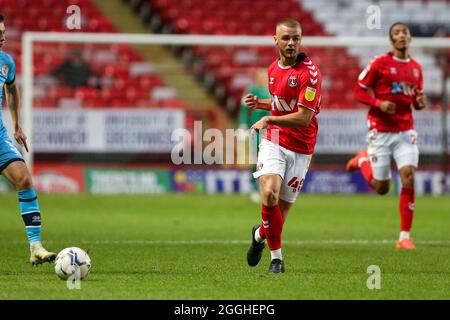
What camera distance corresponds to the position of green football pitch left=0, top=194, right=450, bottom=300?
744 centimetres

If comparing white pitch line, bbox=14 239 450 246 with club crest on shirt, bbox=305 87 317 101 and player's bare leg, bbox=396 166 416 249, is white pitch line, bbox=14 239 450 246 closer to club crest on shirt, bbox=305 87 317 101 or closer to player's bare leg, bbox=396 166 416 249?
player's bare leg, bbox=396 166 416 249

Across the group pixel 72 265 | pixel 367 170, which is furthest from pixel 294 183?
pixel 367 170

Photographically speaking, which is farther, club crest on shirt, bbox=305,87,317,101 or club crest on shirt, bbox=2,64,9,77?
club crest on shirt, bbox=2,64,9,77

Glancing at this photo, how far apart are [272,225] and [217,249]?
2.39 meters

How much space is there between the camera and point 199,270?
884cm

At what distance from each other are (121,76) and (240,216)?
7.54m

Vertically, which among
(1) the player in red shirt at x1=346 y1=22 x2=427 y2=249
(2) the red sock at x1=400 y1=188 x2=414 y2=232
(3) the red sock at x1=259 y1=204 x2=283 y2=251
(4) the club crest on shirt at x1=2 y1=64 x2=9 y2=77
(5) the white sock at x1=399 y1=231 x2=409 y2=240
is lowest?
(5) the white sock at x1=399 y1=231 x2=409 y2=240

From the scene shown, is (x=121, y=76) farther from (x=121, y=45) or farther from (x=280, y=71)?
(x=280, y=71)

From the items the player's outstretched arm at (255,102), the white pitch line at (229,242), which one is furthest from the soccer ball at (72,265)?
the white pitch line at (229,242)

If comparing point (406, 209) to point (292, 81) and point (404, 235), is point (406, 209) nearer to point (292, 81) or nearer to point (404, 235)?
point (404, 235)

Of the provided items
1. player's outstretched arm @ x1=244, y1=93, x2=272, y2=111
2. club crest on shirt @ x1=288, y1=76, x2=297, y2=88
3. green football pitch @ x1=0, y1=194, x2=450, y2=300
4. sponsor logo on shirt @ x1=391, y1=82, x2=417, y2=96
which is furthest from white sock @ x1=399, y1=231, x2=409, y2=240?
club crest on shirt @ x1=288, y1=76, x2=297, y2=88

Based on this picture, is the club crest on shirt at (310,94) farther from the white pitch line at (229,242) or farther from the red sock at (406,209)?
the white pitch line at (229,242)

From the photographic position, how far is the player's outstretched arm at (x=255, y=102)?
8.60 metres

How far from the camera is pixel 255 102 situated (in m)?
8.68
